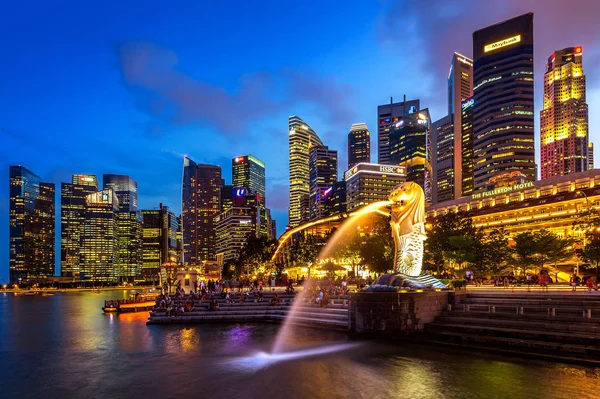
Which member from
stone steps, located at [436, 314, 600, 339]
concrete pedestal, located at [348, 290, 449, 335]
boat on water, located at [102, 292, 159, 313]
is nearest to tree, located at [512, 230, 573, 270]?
concrete pedestal, located at [348, 290, 449, 335]

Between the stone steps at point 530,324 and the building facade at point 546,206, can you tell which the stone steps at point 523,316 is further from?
the building facade at point 546,206

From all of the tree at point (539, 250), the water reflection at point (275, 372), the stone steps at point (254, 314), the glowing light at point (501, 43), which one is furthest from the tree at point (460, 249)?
the glowing light at point (501, 43)

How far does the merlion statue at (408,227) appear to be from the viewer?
90.9 feet

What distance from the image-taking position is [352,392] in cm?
1520

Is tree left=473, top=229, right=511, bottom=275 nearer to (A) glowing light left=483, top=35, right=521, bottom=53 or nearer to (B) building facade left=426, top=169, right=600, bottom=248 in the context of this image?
(B) building facade left=426, top=169, right=600, bottom=248

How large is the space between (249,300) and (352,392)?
1048 inches

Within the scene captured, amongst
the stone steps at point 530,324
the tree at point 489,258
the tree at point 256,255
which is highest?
the tree at point 489,258

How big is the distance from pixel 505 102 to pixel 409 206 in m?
170

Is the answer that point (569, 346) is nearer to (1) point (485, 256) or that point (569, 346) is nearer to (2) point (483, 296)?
(2) point (483, 296)

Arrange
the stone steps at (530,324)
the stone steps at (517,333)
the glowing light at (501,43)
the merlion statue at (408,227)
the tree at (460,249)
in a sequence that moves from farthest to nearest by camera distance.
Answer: the glowing light at (501,43), the tree at (460,249), the merlion statue at (408,227), the stone steps at (530,324), the stone steps at (517,333)

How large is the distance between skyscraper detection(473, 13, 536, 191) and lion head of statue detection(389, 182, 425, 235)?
155 m

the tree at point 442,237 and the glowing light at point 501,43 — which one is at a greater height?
the glowing light at point 501,43

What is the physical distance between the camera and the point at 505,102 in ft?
576

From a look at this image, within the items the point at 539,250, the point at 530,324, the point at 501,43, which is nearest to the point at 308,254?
the point at 539,250
